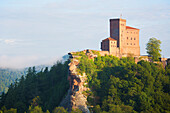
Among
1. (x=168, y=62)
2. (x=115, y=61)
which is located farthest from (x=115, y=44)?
(x=168, y=62)

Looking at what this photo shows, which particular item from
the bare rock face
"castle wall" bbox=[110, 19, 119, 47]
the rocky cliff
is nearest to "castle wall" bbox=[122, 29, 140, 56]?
"castle wall" bbox=[110, 19, 119, 47]

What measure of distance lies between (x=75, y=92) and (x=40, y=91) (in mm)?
16524

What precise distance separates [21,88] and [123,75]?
28.7 metres

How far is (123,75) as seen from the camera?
243 ft

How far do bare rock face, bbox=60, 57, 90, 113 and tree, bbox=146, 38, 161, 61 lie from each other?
21.7 metres

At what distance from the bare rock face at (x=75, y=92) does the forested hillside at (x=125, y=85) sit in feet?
5.54

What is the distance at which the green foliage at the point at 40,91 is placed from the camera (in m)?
73.9

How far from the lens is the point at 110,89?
2709 inches

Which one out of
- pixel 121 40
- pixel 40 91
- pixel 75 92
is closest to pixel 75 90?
pixel 75 92

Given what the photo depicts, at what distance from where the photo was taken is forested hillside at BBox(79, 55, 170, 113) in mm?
66812

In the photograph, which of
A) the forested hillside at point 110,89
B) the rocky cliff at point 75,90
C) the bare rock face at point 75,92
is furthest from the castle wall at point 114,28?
the bare rock face at point 75,92

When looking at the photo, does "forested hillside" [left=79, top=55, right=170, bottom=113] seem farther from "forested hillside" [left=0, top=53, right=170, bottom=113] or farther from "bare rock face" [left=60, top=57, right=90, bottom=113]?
"bare rock face" [left=60, top=57, right=90, bottom=113]

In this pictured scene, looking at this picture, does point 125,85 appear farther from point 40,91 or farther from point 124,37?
point 40,91

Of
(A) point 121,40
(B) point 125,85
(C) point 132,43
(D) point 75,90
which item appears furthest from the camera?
(C) point 132,43
